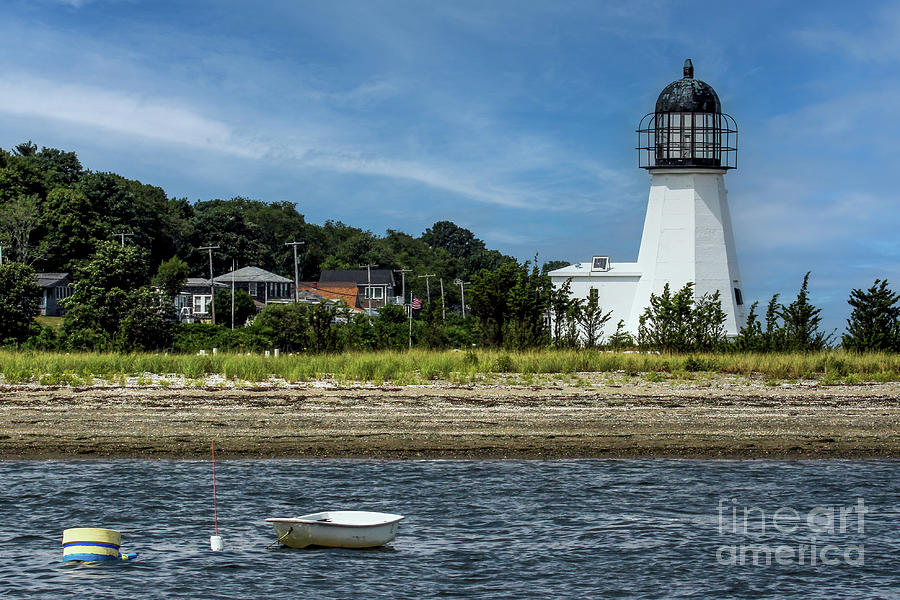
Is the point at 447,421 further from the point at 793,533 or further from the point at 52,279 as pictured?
the point at 52,279

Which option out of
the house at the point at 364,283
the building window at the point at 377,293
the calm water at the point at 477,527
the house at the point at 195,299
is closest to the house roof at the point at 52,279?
the house at the point at 195,299

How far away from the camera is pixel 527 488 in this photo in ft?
55.4

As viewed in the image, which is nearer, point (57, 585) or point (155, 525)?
point (57, 585)

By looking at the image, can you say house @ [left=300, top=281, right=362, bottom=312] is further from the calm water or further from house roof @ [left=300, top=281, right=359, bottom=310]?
the calm water

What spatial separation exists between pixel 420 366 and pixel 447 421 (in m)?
6.31

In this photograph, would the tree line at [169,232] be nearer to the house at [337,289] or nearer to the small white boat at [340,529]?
the house at [337,289]

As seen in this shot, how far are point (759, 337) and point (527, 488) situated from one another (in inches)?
754

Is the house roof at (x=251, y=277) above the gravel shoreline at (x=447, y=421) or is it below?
above

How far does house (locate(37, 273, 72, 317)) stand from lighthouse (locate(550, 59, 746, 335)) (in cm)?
4532

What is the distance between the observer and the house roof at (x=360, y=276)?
11088cm

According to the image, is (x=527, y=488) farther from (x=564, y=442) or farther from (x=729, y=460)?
(x=729, y=460)

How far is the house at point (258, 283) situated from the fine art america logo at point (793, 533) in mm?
84697

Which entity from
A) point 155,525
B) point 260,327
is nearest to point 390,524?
point 155,525

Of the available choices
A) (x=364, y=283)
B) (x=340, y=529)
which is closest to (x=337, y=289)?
(x=364, y=283)
